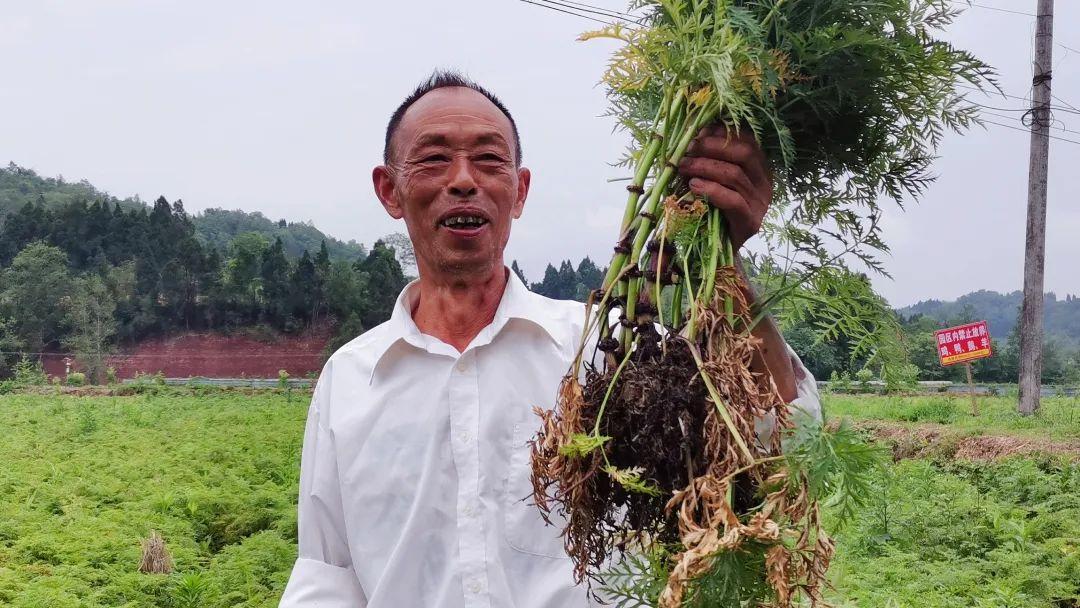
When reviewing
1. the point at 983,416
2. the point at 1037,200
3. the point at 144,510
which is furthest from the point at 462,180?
the point at 983,416

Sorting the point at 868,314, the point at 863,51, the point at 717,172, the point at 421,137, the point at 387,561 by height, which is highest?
the point at 863,51

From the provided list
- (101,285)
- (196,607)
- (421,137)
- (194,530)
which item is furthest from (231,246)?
(421,137)

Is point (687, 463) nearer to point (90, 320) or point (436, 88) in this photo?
point (436, 88)

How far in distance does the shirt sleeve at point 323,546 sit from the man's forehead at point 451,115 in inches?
30.4

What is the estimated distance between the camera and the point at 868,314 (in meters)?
1.86

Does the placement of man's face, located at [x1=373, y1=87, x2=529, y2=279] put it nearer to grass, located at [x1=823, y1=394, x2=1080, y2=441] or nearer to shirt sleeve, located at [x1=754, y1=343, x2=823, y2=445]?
shirt sleeve, located at [x1=754, y1=343, x2=823, y2=445]

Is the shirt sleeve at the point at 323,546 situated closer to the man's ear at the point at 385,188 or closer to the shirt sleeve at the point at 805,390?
the man's ear at the point at 385,188

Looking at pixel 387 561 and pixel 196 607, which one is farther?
pixel 196 607

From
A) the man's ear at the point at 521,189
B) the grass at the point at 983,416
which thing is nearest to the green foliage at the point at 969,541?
the grass at the point at 983,416

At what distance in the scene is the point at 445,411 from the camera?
195 centimetres

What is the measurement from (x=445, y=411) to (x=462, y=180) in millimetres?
543

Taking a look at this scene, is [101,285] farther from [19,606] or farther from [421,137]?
[421,137]

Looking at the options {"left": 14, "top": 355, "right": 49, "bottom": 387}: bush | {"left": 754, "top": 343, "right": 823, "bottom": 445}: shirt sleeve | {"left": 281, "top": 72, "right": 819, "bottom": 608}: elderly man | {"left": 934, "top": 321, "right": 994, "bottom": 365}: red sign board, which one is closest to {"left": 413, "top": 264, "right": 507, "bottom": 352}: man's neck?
{"left": 281, "top": 72, "right": 819, "bottom": 608}: elderly man

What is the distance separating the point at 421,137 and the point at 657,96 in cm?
57
